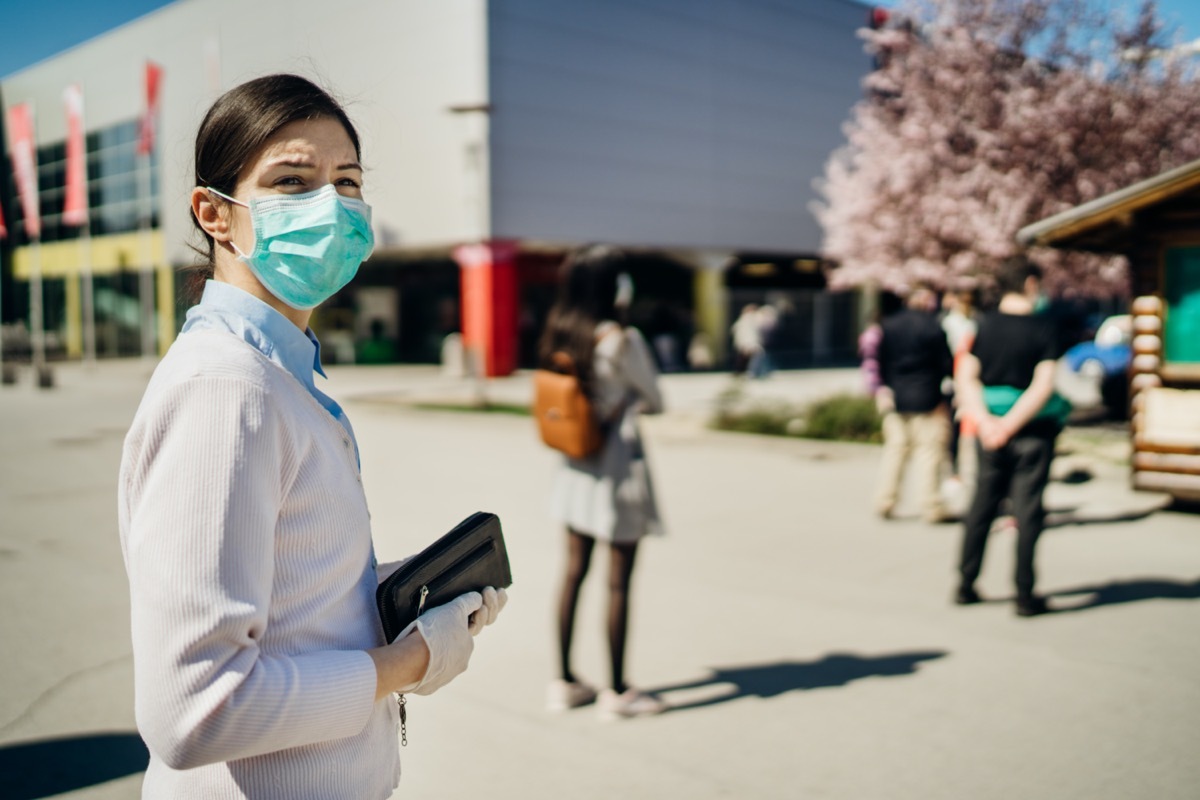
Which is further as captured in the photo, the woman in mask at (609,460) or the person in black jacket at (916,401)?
the person in black jacket at (916,401)

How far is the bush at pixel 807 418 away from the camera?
42.3 ft

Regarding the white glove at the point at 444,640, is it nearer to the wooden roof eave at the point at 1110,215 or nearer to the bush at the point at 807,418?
the wooden roof eave at the point at 1110,215

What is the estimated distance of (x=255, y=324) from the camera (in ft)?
4.86

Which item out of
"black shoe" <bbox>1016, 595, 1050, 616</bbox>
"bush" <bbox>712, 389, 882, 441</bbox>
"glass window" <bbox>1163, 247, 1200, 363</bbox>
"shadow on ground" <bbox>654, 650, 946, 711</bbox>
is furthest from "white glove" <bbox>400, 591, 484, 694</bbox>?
"bush" <bbox>712, 389, 882, 441</bbox>

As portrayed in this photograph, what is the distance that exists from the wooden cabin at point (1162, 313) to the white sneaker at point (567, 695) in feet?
20.8

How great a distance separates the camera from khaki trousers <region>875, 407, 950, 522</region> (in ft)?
26.6

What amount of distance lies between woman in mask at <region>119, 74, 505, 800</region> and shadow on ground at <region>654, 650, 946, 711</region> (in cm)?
307

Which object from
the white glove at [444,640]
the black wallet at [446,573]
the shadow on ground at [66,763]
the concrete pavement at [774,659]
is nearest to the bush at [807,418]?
the concrete pavement at [774,659]

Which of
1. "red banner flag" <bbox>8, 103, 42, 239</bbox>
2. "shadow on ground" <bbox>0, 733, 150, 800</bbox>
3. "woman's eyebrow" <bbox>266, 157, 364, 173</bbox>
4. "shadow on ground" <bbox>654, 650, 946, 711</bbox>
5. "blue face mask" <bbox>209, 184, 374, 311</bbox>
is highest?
"red banner flag" <bbox>8, 103, 42, 239</bbox>

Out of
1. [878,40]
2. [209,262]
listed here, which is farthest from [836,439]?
[209,262]

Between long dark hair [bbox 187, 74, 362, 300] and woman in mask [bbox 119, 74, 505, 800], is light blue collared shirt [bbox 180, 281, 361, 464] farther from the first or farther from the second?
long dark hair [bbox 187, 74, 362, 300]

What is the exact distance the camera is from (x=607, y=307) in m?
4.34

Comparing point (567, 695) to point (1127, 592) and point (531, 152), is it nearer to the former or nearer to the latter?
point (1127, 592)

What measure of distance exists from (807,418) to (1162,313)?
16.2 feet
